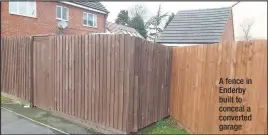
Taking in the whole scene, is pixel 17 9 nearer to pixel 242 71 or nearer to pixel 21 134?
pixel 21 134

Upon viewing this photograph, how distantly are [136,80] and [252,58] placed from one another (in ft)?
7.37

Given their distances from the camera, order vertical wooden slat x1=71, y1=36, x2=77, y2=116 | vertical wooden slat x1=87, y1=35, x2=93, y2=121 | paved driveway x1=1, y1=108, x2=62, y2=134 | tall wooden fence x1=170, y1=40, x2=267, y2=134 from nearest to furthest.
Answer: tall wooden fence x1=170, y1=40, x2=267, y2=134, paved driveway x1=1, y1=108, x2=62, y2=134, vertical wooden slat x1=87, y1=35, x2=93, y2=121, vertical wooden slat x1=71, y1=36, x2=77, y2=116

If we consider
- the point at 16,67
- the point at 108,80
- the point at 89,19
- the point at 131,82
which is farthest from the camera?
the point at 89,19

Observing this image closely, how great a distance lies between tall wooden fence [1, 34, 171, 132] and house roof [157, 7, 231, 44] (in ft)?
21.0

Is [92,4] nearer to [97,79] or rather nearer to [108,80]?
[97,79]

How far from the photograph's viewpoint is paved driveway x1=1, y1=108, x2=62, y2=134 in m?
5.46

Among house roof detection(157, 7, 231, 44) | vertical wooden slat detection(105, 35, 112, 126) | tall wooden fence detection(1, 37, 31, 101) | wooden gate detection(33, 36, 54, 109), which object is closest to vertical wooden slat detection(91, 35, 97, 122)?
vertical wooden slat detection(105, 35, 112, 126)

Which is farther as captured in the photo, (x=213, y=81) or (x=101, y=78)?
(x=101, y=78)

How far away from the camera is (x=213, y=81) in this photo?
4.80 m

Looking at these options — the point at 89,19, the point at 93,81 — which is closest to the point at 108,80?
the point at 93,81

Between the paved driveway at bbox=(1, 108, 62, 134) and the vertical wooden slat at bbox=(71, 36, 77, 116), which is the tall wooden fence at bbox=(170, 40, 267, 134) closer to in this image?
the vertical wooden slat at bbox=(71, 36, 77, 116)

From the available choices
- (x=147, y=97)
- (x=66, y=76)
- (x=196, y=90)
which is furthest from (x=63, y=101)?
(x=196, y=90)

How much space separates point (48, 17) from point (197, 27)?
30.2 ft

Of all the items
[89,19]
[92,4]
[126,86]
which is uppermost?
[92,4]
